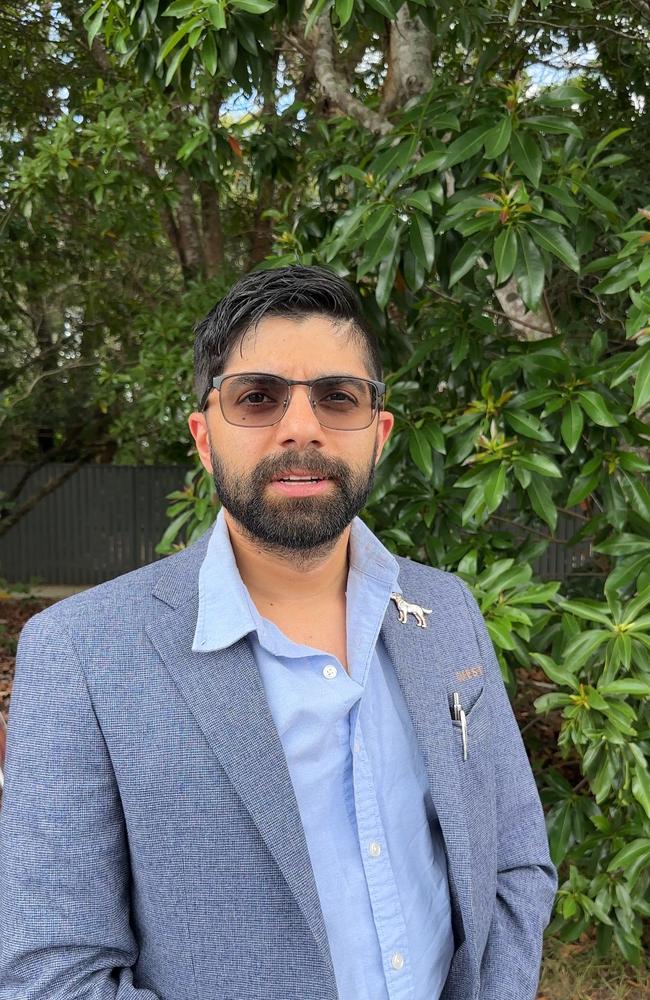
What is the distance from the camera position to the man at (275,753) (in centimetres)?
123

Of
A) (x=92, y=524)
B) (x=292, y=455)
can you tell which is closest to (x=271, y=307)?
(x=292, y=455)

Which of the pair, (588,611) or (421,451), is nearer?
(588,611)

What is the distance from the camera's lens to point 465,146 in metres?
2.43

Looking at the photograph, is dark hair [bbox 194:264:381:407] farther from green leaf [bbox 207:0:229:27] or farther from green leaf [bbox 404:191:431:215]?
green leaf [bbox 207:0:229:27]

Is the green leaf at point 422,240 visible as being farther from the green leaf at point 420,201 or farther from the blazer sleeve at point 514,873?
the blazer sleeve at point 514,873

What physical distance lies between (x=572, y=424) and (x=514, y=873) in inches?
48.9

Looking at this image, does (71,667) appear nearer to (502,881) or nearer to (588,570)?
(502,881)

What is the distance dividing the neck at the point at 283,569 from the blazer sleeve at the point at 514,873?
37 centimetres

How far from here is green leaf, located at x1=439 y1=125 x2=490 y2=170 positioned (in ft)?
7.88

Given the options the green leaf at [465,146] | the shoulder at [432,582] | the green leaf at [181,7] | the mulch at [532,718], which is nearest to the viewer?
the shoulder at [432,582]

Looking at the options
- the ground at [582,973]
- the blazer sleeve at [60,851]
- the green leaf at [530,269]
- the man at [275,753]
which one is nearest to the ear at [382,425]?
the man at [275,753]

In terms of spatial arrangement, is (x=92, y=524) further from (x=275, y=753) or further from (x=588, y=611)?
(x=275, y=753)

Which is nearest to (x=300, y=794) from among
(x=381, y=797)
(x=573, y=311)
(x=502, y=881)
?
(x=381, y=797)

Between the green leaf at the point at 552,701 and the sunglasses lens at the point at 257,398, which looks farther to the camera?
the green leaf at the point at 552,701
